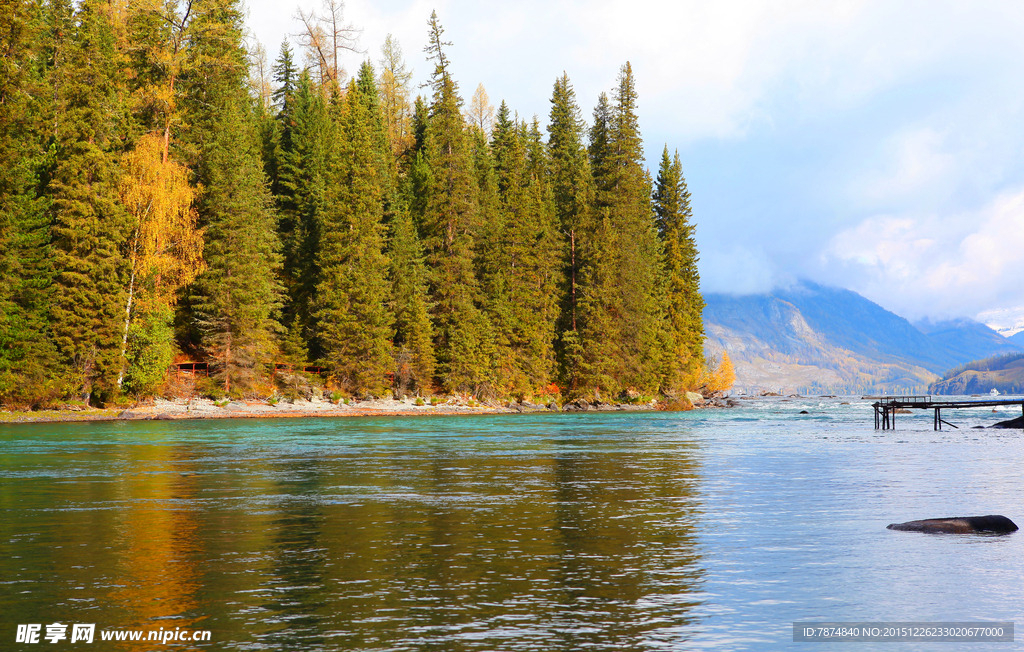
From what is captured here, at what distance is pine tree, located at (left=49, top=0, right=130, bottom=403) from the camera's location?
53000 mm

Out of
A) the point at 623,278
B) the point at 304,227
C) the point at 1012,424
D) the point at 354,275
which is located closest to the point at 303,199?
the point at 304,227

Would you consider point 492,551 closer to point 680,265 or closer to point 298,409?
point 298,409

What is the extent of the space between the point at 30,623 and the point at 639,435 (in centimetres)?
4037

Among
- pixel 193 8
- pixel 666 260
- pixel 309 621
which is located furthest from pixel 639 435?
pixel 666 260

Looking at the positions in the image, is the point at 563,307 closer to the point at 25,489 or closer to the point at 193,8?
the point at 193,8

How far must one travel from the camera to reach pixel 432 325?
260 feet

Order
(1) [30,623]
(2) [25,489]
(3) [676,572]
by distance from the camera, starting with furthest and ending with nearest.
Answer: (2) [25,489]
(3) [676,572]
(1) [30,623]

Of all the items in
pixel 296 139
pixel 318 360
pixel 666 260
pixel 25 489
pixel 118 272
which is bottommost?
pixel 25 489

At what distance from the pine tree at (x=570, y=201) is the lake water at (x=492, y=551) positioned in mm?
58365

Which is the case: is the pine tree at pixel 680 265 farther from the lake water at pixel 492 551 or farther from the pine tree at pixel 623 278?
the lake water at pixel 492 551

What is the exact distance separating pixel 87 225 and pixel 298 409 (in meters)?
20.7

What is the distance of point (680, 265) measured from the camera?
103375 millimetres

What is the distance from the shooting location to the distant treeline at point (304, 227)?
53.5 metres

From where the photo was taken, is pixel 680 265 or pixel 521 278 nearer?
pixel 521 278
